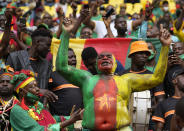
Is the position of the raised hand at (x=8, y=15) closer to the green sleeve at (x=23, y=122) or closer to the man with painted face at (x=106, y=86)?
the green sleeve at (x=23, y=122)

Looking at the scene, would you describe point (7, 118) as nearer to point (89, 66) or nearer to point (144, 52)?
point (89, 66)

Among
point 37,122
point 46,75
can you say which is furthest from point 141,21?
point 37,122

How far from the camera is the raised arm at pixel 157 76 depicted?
522 cm

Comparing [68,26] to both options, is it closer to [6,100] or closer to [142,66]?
[6,100]

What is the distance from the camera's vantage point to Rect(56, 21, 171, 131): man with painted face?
4996 millimetres

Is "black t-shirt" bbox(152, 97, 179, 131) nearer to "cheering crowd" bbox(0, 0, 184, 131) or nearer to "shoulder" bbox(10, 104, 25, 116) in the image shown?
"cheering crowd" bbox(0, 0, 184, 131)

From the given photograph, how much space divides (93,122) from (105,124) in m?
0.15

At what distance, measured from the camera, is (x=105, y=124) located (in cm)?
500

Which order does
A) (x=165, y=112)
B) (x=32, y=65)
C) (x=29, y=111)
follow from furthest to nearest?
(x=32, y=65), (x=165, y=112), (x=29, y=111)

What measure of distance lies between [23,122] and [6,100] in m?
0.54

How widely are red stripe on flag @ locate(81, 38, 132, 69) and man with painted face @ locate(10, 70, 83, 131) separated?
295 centimetres

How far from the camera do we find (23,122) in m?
5.60

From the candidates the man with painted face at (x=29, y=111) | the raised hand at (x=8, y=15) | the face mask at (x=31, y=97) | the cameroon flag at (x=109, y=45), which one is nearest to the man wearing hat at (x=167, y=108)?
the man with painted face at (x=29, y=111)

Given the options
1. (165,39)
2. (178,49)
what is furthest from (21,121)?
(178,49)
